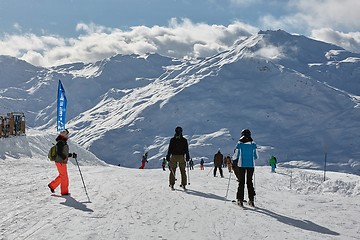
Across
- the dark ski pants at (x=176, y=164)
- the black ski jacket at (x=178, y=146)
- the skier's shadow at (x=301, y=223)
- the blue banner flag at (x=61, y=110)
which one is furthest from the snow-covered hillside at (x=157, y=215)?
the blue banner flag at (x=61, y=110)

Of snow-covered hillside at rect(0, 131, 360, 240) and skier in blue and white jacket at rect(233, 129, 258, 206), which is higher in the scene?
skier in blue and white jacket at rect(233, 129, 258, 206)

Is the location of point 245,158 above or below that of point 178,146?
below

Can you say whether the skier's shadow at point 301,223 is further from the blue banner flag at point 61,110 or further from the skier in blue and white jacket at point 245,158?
the blue banner flag at point 61,110

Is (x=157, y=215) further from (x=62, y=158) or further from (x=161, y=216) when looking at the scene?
(x=62, y=158)

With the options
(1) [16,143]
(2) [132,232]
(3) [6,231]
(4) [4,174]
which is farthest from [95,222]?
(1) [16,143]

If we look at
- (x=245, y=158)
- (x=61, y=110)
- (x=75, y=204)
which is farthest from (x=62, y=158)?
(x=61, y=110)

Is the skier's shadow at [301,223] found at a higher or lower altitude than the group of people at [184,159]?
lower

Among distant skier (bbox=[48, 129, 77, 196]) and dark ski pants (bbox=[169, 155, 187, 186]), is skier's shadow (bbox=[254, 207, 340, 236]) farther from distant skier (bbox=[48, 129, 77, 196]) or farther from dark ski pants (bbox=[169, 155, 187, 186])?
distant skier (bbox=[48, 129, 77, 196])

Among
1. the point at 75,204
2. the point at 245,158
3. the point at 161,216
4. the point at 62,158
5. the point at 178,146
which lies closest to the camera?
the point at 161,216

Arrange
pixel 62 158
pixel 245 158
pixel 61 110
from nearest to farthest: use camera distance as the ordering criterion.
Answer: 1. pixel 245 158
2. pixel 62 158
3. pixel 61 110

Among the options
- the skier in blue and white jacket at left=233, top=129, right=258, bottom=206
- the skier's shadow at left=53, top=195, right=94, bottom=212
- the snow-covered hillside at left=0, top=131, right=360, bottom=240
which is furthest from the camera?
the skier in blue and white jacket at left=233, top=129, right=258, bottom=206

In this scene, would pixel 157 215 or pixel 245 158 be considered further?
pixel 245 158

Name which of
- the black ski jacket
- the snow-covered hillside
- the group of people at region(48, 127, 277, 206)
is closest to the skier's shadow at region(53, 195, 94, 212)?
the snow-covered hillside

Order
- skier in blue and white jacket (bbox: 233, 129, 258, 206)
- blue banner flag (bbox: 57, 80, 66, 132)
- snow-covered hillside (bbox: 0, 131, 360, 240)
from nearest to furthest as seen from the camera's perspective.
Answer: snow-covered hillside (bbox: 0, 131, 360, 240), skier in blue and white jacket (bbox: 233, 129, 258, 206), blue banner flag (bbox: 57, 80, 66, 132)
